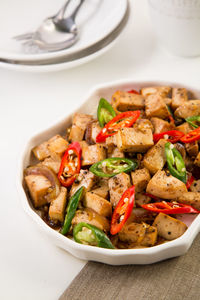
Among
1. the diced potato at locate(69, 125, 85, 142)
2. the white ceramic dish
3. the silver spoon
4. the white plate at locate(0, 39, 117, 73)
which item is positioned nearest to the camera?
the white ceramic dish

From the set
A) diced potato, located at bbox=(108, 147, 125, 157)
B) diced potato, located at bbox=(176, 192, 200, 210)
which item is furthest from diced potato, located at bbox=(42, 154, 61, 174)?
diced potato, located at bbox=(176, 192, 200, 210)

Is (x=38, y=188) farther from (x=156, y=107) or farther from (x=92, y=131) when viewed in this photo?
(x=156, y=107)

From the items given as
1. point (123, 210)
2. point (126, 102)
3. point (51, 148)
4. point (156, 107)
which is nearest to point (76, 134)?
point (51, 148)

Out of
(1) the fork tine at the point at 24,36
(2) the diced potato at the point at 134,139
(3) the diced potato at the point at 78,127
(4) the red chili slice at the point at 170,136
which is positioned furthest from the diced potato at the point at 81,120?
(1) the fork tine at the point at 24,36

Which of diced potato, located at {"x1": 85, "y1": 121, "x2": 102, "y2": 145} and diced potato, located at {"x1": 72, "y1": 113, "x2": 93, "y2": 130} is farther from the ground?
diced potato, located at {"x1": 72, "y1": 113, "x2": 93, "y2": 130}

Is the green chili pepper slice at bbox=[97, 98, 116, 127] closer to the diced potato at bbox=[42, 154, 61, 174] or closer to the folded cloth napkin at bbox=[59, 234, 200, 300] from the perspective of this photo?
the diced potato at bbox=[42, 154, 61, 174]

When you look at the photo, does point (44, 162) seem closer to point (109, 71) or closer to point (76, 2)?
point (109, 71)

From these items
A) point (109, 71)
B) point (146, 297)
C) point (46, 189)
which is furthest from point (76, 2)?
point (146, 297)

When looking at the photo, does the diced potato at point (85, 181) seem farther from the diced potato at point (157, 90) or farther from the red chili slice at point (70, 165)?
the diced potato at point (157, 90)

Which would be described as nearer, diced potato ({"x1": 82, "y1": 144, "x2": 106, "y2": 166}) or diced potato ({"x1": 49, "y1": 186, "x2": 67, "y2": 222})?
diced potato ({"x1": 49, "y1": 186, "x2": 67, "y2": 222})
